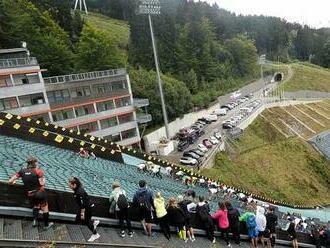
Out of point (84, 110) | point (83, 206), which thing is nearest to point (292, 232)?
point (83, 206)

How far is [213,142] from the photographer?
65.4 m

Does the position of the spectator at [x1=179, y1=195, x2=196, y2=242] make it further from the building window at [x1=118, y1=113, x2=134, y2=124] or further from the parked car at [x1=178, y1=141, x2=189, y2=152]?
the building window at [x1=118, y1=113, x2=134, y2=124]

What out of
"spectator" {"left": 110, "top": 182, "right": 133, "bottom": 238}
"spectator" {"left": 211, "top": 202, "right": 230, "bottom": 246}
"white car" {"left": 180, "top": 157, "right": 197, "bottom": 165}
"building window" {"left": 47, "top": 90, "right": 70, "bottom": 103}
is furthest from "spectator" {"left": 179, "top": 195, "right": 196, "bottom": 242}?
"building window" {"left": 47, "top": 90, "right": 70, "bottom": 103}

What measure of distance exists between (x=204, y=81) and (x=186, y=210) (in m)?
86.9

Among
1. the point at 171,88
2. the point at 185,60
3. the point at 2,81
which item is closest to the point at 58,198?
the point at 2,81

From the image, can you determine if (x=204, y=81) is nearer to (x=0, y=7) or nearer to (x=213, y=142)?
(x=213, y=142)

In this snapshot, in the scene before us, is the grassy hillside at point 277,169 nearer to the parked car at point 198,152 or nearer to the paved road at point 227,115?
the parked car at point 198,152

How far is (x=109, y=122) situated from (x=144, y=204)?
47.3 m

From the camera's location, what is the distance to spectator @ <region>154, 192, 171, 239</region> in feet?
51.2

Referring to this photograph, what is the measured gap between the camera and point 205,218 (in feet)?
56.3

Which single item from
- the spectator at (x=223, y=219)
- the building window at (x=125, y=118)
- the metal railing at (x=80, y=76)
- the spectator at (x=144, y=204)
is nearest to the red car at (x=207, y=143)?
the building window at (x=125, y=118)

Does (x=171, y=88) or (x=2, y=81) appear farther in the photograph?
(x=171, y=88)

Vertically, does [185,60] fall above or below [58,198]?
below

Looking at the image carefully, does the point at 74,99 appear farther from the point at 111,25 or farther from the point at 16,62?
the point at 111,25
